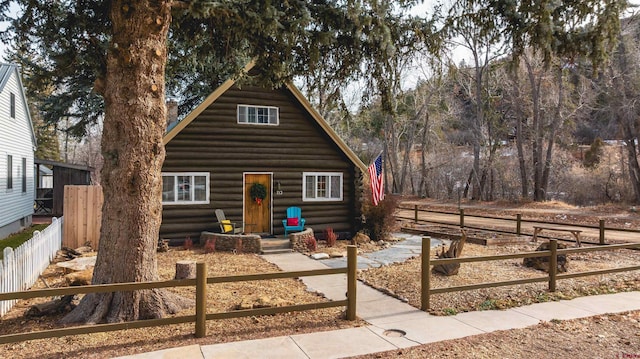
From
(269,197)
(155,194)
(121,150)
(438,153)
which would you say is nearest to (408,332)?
(155,194)

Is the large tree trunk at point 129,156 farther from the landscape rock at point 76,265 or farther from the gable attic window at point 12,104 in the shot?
the gable attic window at point 12,104

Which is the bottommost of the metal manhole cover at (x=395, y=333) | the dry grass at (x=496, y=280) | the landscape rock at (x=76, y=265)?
the metal manhole cover at (x=395, y=333)

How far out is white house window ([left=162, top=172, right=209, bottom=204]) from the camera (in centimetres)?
1520

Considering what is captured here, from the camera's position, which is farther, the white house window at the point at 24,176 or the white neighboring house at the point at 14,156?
the white house window at the point at 24,176

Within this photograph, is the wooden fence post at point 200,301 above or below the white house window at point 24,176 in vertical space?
below

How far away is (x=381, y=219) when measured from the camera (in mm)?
16656

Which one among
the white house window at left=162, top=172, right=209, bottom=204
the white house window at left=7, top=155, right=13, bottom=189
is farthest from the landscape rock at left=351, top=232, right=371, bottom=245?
the white house window at left=7, top=155, right=13, bottom=189

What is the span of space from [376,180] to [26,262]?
439 inches

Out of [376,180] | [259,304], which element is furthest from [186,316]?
[376,180]

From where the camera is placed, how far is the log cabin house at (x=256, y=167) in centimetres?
1531

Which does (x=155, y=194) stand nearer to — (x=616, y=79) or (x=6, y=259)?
(x=6, y=259)

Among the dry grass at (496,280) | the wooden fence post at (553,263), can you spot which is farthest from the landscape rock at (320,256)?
the wooden fence post at (553,263)

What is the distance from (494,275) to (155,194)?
779cm

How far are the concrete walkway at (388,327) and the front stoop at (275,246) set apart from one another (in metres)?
5.11
